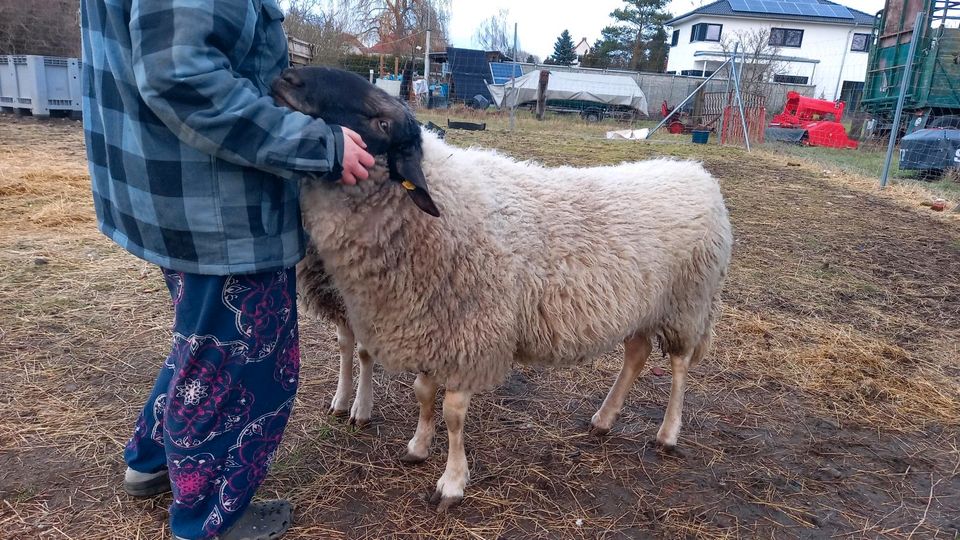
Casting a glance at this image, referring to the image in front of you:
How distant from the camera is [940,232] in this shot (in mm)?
6684

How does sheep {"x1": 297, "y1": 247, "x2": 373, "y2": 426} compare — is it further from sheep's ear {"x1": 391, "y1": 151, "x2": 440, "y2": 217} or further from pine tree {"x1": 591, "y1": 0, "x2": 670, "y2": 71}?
pine tree {"x1": 591, "y1": 0, "x2": 670, "y2": 71}

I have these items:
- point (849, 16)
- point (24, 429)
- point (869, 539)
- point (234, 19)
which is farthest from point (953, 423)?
point (849, 16)

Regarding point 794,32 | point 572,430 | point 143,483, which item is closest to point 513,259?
point 572,430

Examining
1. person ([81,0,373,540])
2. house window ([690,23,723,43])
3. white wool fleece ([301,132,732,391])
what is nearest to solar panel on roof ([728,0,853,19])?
house window ([690,23,723,43])

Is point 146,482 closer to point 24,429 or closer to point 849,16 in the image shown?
point 24,429

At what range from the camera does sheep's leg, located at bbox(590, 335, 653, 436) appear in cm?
282

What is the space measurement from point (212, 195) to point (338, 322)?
43.0 inches

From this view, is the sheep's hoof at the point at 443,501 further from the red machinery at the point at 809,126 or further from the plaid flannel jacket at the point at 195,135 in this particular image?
the red machinery at the point at 809,126

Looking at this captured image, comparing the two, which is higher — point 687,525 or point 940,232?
point 940,232

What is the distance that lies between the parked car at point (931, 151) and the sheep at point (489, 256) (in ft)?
31.8

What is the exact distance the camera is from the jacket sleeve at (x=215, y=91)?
51.2 inches

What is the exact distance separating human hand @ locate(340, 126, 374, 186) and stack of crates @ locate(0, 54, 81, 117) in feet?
41.2

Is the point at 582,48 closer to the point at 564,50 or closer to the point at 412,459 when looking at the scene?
the point at 564,50

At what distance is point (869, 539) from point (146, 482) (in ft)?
8.74
